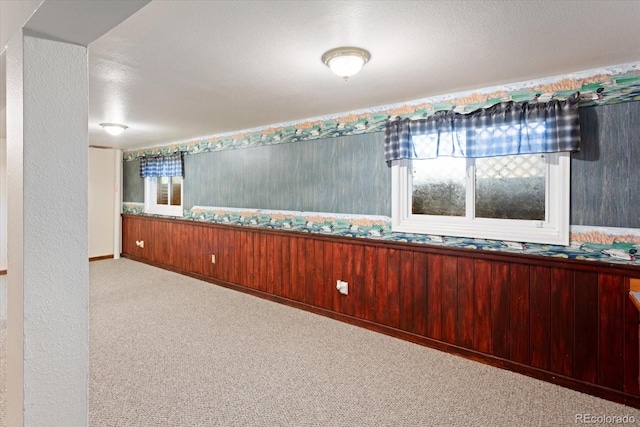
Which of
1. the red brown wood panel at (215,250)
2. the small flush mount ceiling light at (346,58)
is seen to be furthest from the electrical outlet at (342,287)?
the small flush mount ceiling light at (346,58)

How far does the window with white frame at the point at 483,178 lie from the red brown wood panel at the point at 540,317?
0.91 ft

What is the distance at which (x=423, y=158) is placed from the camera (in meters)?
3.34

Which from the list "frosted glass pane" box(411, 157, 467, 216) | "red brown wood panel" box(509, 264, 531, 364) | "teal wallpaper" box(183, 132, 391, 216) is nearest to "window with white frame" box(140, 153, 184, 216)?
"teal wallpaper" box(183, 132, 391, 216)

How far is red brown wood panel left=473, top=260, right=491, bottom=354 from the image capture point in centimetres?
300

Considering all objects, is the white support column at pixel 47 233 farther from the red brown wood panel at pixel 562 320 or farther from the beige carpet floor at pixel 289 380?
the red brown wood panel at pixel 562 320

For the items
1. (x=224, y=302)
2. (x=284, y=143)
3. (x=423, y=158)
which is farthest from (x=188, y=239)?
(x=423, y=158)

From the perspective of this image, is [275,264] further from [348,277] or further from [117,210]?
[117,210]

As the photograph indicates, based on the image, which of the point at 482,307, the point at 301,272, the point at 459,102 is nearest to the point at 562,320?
the point at 482,307

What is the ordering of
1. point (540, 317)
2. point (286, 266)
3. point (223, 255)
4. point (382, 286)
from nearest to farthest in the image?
point (540, 317), point (382, 286), point (286, 266), point (223, 255)

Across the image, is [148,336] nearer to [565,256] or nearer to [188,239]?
[188,239]

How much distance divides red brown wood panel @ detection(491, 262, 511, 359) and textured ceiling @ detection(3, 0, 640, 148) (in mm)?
1496

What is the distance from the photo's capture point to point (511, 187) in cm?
301

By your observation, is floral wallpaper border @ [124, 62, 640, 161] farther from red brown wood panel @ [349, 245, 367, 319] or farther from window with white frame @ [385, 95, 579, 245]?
red brown wood panel @ [349, 245, 367, 319]

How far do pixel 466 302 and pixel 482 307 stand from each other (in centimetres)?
13
